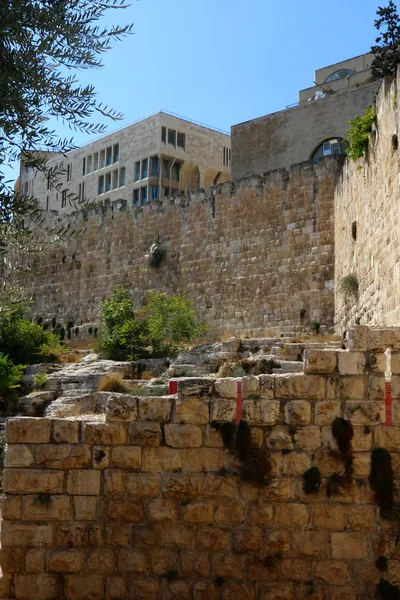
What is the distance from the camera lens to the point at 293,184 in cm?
1948

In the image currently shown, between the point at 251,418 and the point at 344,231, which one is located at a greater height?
the point at 344,231

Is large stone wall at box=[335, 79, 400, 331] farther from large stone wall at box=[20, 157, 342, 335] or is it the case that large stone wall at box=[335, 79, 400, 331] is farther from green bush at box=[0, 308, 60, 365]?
green bush at box=[0, 308, 60, 365]

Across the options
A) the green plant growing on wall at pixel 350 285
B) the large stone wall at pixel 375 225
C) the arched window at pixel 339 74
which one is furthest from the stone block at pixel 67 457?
the arched window at pixel 339 74

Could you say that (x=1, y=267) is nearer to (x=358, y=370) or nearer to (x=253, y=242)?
(x=358, y=370)

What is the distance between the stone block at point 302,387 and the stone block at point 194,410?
612 millimetres

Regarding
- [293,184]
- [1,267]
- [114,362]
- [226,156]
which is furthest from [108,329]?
[226,156]

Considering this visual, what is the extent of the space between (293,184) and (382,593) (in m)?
14.6

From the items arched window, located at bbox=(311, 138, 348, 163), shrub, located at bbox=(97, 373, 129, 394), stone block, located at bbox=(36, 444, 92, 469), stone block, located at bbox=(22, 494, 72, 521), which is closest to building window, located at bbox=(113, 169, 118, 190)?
arched window, located at bbox=(311, 138, 348, 163)

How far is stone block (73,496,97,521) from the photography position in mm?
6305

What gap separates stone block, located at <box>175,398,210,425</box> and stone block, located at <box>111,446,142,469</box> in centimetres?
47

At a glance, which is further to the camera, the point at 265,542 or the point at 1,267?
the point at 1,267

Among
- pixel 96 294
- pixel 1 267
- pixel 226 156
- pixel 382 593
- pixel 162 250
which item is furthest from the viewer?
pixel 226 156

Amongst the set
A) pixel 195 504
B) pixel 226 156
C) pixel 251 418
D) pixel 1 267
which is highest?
pixel 226 156

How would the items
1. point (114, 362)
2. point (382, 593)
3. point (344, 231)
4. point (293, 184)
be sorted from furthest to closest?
point (293, 184), point (114, 362), point (344, 231), point (382, 593)
